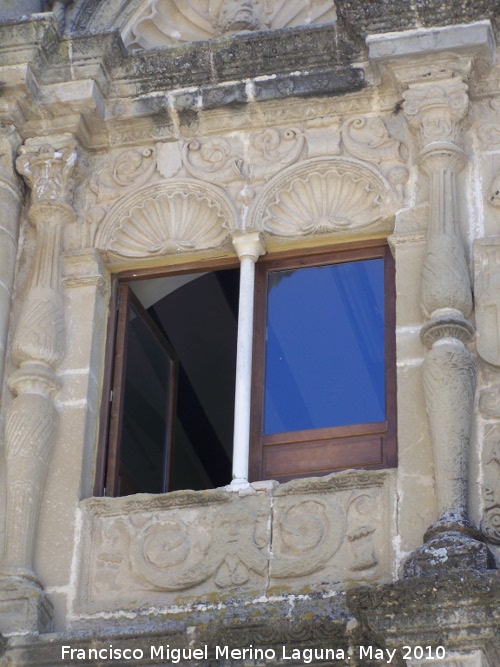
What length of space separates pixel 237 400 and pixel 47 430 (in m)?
0.97

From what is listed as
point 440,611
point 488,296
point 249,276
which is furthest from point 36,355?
point 440,611

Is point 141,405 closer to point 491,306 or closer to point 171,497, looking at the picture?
point 171,497

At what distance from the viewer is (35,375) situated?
9609 mm

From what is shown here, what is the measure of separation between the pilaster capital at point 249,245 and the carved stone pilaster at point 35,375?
984 mm

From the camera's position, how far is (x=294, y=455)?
31.0 feet

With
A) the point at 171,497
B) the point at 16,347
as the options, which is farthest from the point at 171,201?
the point at 171,497

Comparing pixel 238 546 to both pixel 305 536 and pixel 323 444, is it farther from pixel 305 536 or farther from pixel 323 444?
pixel 323 444

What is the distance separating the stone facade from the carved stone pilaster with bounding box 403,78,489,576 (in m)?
0.01

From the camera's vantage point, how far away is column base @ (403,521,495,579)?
27.2 ft

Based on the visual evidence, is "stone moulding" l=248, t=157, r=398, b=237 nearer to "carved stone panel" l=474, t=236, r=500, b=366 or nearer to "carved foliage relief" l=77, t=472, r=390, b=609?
"carved stone panel" l=474, t=236, r=500, b=366

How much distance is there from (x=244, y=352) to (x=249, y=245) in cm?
69

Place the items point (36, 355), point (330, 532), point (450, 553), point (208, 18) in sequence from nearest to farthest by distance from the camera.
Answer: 1. point (450, 553)
2. point (330, 532)
3. point (36, 355)
4. point (208, 18)

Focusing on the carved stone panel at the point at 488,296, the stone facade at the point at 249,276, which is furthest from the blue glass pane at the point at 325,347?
the carved stone panel at the point at 488,296

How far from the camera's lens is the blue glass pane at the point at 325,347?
9.59m
